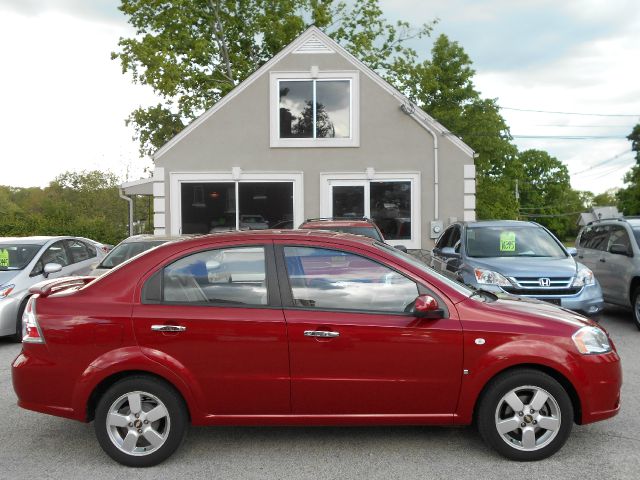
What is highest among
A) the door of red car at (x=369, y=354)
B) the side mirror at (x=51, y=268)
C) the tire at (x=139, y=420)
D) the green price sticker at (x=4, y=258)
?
the green price sticker at (x=4, y=258)

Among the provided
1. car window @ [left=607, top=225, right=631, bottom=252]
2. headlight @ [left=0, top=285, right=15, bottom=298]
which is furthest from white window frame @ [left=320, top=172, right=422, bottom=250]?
headlight @ [left=0, top=285, right=15, bottom=298]

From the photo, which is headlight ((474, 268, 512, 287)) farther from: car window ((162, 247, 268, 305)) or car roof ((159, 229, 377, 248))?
car window ((162, 247, 268, 305))

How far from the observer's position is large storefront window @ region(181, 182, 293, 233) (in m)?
16.3

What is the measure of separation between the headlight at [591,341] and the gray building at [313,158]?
11.7m

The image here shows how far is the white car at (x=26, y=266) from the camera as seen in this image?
8.89 metres

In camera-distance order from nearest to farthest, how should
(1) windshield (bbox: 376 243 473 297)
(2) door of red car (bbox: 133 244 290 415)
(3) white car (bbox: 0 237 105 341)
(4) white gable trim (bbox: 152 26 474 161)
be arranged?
(2) door of red car (bbox: 133 244 290 415)
(1) windshield (bbox: 376 243 473 297)
(3) white car (bbox: 0 237 105 341)
(4) white gable trim (bbox: 152 26 474 161)

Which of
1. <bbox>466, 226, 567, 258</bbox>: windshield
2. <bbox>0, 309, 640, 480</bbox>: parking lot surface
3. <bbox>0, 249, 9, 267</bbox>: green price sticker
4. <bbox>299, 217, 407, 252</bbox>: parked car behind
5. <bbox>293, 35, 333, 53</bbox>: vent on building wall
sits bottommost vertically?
<bbox>0, 309, 640, 480</bbox>: parking lot surface

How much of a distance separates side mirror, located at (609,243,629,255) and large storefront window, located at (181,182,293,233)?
8.22 meters

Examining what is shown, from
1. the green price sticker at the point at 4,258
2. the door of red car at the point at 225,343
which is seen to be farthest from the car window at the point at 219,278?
the green price sticker at the point at 4,258

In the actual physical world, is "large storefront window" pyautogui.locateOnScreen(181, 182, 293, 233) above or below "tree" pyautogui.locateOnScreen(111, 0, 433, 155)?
below

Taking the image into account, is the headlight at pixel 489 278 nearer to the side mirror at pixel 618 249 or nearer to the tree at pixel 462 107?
the side mirror at pixel 618 249

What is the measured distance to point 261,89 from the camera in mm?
16297

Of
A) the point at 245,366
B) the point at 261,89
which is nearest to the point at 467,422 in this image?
the point at 245,366

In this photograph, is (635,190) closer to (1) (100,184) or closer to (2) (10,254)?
(1) (100,184)
